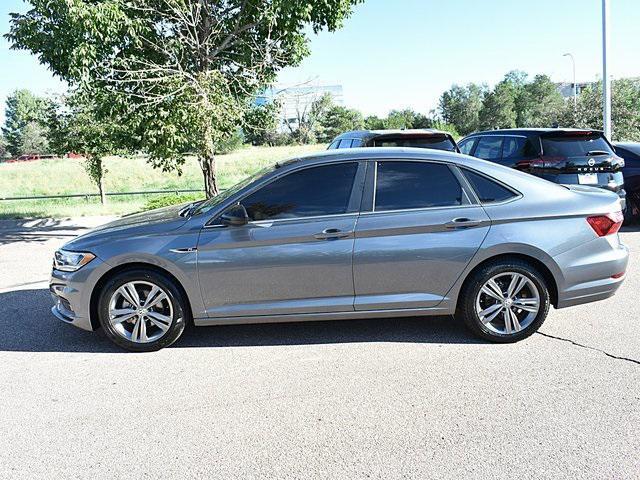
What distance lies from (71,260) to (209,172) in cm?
639

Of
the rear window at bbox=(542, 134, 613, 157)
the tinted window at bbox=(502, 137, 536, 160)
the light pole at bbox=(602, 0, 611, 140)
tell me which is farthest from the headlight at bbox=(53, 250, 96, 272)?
the light pole at bbox=(602, 0, 611, 140)

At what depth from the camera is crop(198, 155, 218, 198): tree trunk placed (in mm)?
10594

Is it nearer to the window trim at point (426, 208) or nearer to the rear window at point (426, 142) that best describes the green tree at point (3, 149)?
the rear window at point (426, 142)

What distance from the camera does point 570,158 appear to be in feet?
29.1

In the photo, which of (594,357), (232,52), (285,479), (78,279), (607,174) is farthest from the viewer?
(232,52)

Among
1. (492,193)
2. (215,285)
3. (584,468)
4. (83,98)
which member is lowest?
(584,468)

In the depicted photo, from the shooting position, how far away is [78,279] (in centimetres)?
458

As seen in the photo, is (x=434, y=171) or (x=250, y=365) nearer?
(x=250, y=365)

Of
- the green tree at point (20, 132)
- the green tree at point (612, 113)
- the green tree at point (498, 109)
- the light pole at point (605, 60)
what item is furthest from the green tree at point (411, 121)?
the light pole at point (605, 60)

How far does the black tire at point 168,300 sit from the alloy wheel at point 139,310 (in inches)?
0.9

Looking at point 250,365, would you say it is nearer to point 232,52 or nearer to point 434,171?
point 434,171

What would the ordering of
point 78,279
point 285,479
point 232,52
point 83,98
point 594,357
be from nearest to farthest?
point 285,479
point 594,357
point 78,279
point 83,98
point 232,52

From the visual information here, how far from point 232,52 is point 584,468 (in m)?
9.33

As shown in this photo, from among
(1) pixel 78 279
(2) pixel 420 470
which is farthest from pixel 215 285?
(2) pixel 420 470
